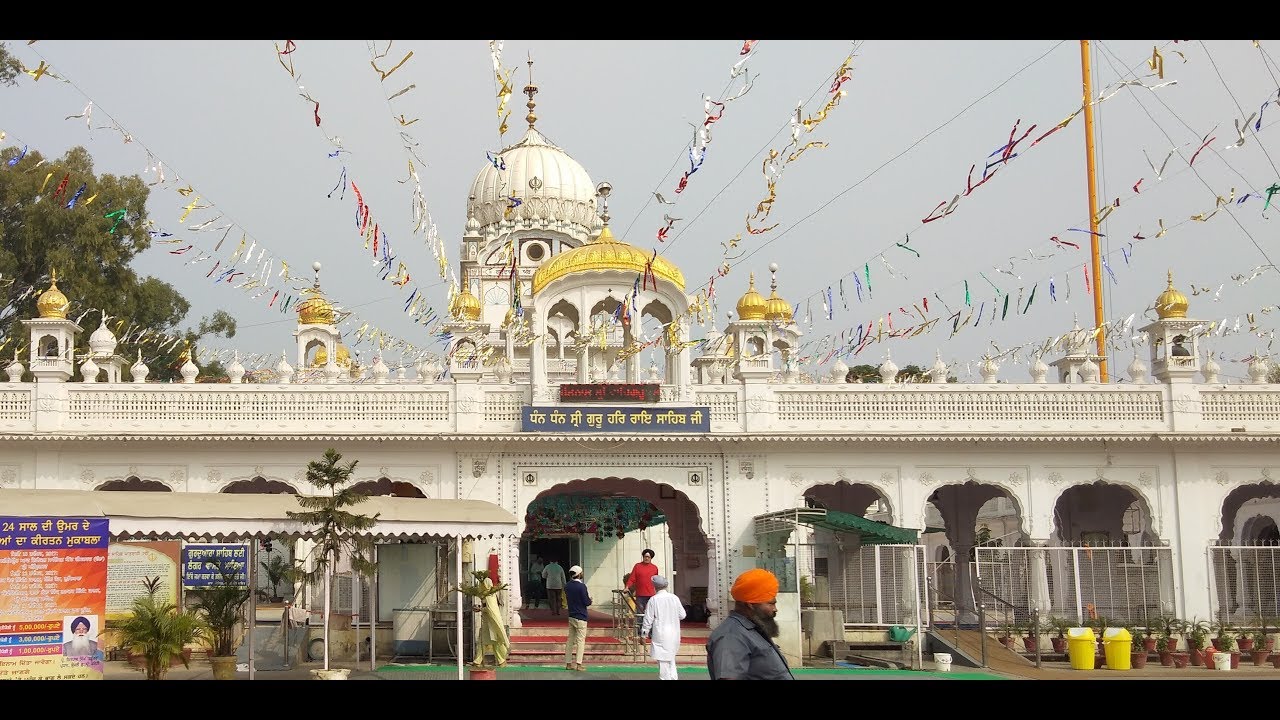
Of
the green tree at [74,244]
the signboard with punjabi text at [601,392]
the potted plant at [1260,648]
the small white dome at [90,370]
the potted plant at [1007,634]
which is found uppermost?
the green tree at [74,244]

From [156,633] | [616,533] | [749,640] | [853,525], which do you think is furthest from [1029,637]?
[749,640]

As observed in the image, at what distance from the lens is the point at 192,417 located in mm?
19922

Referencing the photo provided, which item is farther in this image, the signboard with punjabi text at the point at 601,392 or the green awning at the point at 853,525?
the signboard with punjabi text at the point at 601,392

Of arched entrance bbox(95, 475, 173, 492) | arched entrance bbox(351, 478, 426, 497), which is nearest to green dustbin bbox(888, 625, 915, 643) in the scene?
arched entrance bbox(351, 478, 426, 497)

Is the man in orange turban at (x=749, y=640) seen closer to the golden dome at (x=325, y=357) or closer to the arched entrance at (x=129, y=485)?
the arched entrance at (x=129, y=485)

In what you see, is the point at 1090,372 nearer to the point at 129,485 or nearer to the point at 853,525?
the point at 853,525

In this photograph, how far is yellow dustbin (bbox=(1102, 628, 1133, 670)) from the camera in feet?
58.4

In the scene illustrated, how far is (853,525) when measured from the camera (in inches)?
716

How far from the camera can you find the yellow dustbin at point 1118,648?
17797 millimetres

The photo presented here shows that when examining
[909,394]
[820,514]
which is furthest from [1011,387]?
[820,514]

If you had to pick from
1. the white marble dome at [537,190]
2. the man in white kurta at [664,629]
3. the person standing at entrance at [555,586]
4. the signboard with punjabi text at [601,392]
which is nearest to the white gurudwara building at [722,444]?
the signboard with punjabi text at [601,392]

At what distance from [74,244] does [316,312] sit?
9348mm

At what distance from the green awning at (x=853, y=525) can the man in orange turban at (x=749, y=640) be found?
1238cm
